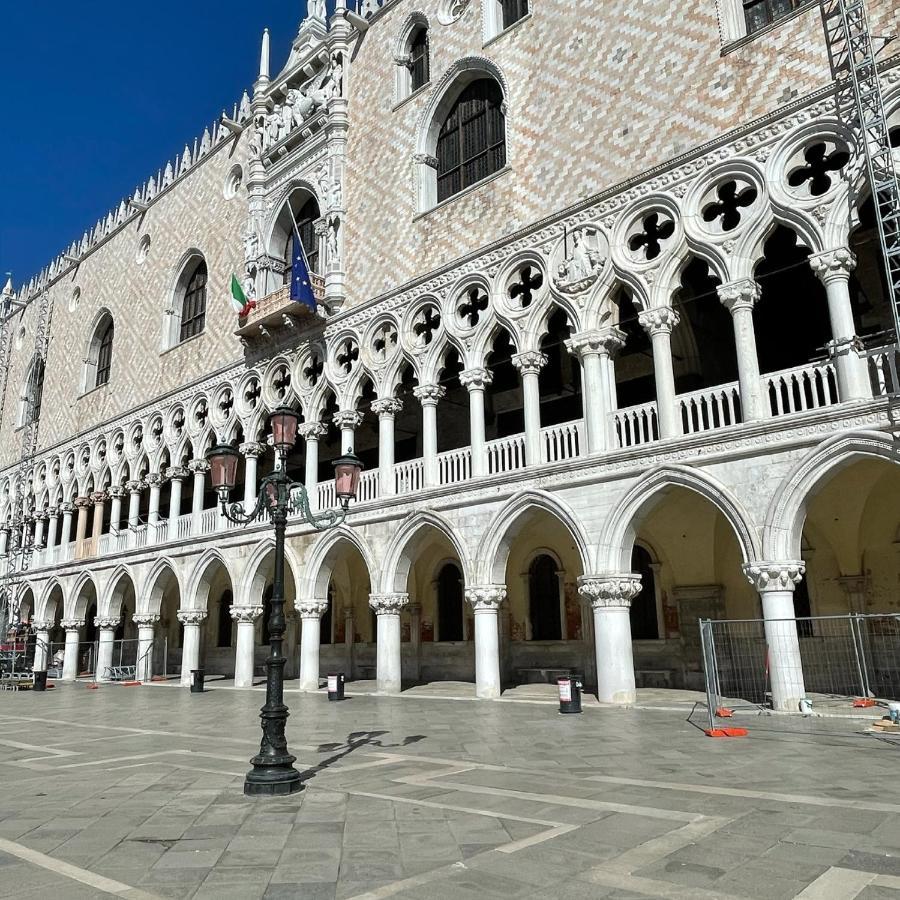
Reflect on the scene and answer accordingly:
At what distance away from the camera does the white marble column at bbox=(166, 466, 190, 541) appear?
827 inches

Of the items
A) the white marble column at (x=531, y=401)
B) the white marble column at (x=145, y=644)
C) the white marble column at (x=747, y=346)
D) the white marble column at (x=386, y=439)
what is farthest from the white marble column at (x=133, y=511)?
the white marble column at (x=747, y=346)

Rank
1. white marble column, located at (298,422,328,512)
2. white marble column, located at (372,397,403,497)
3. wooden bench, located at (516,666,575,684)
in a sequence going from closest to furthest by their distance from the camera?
wooden bench, located at (516,666,575,684), white marble column, located at (372,397,403,497), white marble column, located at (298,422,328,512)

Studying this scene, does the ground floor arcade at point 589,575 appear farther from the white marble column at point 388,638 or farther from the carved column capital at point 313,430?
the carved column capital at point 313,430

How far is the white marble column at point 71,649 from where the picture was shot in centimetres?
2402

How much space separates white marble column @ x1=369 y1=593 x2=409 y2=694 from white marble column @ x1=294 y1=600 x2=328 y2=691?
200cm

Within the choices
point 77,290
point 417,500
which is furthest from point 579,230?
point 77,290

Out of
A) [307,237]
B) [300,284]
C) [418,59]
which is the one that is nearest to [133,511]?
[307,237]

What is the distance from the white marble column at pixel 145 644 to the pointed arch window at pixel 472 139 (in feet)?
44.6

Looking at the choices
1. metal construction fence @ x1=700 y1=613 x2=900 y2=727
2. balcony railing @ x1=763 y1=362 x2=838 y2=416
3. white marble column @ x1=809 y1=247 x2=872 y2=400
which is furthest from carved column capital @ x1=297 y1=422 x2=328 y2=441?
white marble column @ x1=809 y1=247 x2=872 y2=400

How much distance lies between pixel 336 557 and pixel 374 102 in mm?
10479

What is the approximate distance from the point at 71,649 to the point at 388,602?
14.4 metres

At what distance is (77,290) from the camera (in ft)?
96.1

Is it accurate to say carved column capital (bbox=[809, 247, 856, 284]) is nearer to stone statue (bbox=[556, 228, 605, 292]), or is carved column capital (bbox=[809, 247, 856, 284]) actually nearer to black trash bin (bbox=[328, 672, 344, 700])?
stone statue (bbox=[556, 228, 605, 292])

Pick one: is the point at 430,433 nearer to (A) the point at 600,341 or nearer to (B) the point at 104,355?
(A) the point at 600,341
